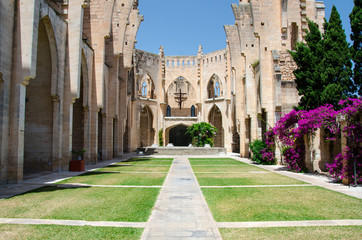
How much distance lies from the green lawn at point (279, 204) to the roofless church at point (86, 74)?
7.32 meters

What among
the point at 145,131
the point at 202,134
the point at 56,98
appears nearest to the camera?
the point at 56,98

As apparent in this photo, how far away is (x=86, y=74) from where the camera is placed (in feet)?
59.0

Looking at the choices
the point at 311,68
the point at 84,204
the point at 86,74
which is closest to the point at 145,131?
the point at 86,74

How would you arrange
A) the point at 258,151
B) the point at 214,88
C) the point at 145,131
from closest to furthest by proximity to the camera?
the point at 258,151 → the point at 145,131 → the point at 214,88

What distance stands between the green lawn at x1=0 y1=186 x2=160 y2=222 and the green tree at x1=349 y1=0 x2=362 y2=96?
32.1ft

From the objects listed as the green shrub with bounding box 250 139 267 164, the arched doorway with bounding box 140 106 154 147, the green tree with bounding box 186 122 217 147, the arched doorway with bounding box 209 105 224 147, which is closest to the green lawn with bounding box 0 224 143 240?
the green shrub with bounding box 250 139 267 164

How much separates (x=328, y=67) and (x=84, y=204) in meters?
11.3

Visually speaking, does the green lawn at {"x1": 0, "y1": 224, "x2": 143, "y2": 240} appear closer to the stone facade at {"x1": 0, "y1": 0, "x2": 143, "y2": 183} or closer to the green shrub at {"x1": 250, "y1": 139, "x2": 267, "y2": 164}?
the stone facade at {"x1": 0, "y1": 0, "x2": 143, "y2": 183}

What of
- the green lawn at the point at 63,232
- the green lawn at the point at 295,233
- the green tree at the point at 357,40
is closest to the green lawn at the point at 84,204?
the green lawn at the point at 63,232

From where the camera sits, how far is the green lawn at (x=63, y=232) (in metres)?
4.29

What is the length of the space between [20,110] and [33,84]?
413 cm

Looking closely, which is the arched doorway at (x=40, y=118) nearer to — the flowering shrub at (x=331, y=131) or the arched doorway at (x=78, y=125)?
the arched doorway at (x=78, y=125)

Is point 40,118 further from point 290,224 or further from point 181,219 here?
point 290,224

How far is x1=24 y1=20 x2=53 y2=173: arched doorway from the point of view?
13.2m
